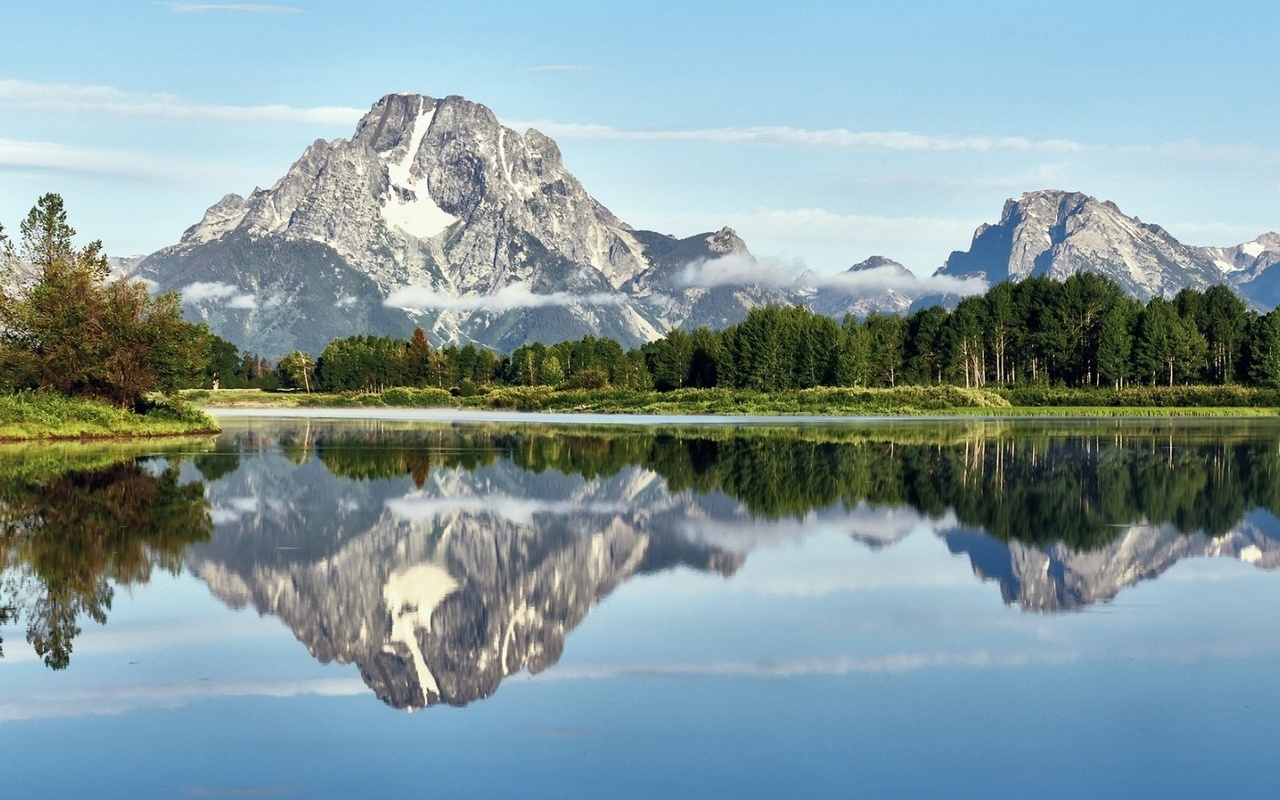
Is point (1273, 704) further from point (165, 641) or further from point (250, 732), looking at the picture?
point (165, 641)

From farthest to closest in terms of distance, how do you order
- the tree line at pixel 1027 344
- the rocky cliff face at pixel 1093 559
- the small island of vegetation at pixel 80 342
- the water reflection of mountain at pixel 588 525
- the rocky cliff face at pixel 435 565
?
the tree line at pixel 1027 344, the small island of vegetation at pixel 80 342, the rocky cliff face at pixel 1093 559, the water reflection of mountain at pixel 588 525, the rocky cliff face at pixel 435 565

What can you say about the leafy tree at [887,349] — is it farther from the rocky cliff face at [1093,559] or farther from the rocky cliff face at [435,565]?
the rocky cliff face at [1093,559]

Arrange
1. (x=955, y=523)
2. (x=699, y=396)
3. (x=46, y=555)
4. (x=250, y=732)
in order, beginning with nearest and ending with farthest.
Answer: (x=250, y=732)
(x=46, y=555)
(x=955, y=523)
(x=699, y=396)

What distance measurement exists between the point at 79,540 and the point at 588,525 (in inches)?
377

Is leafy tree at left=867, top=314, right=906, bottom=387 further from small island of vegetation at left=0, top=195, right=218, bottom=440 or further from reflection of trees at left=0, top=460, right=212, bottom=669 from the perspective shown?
→ reflection of trees at left=0, top=460, right=212, bottom=669

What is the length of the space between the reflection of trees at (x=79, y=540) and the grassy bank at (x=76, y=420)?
2215cm

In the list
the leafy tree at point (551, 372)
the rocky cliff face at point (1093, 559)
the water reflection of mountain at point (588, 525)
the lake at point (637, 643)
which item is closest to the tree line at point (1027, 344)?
the leafy tree at point (551, 372)

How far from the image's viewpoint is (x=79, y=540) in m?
23.5

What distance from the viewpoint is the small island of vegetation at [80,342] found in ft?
205

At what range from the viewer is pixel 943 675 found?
13562mm

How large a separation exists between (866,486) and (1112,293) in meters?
122

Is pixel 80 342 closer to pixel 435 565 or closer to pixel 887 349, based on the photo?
pixel 435 565

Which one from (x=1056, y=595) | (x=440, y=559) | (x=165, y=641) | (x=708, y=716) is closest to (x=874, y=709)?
(x=708, y=716)

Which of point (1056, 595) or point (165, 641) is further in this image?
point (1056, 595)
